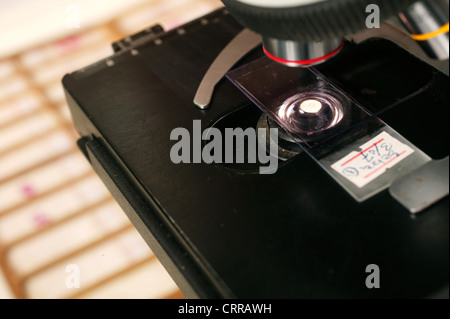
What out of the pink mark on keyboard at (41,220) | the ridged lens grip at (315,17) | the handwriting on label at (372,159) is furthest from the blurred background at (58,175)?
the ridged lens grip at (315,17)

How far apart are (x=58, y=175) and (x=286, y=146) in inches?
12.9

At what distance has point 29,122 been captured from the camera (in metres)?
0.95

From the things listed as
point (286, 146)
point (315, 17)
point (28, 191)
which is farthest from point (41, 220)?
point (315, 17)

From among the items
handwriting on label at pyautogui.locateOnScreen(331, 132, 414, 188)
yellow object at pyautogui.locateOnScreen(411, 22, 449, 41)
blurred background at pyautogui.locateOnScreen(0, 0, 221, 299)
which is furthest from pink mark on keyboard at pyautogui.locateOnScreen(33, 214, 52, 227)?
yellow object at pyautogui.locateOnScreen(411, 22, 449, 41)

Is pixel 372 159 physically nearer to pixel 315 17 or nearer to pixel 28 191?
pixel 315 17

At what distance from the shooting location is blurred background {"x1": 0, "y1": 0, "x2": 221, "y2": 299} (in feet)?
2.50

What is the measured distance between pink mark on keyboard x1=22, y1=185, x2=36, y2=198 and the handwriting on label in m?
0.40

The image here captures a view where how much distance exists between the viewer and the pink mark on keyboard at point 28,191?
2.82ft

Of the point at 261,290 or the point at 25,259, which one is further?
the point at 25,259

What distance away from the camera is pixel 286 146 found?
72 cm
